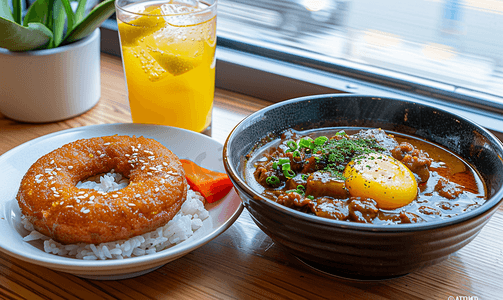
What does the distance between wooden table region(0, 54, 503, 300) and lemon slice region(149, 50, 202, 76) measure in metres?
0.66

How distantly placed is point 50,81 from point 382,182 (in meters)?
1.40

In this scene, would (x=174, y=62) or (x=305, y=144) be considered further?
(x=174, y=62)

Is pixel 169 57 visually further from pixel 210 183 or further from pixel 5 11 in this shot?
pixel 5 11

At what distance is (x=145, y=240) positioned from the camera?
123 cm

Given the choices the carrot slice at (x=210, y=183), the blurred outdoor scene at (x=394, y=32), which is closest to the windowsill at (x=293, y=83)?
the blurred outdoor scene at (x=394, y=32)

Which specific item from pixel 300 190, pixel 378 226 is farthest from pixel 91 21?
pixel 378 226

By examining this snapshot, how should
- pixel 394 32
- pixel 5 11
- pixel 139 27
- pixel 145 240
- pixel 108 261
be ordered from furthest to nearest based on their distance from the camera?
1. pixel 394 32
2. pixel 5 11
3. pixel 139 27
4. pixel 145 240
5. pixel 108 261

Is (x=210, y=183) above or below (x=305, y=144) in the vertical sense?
below

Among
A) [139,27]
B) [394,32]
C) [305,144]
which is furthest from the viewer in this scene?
[394,32]

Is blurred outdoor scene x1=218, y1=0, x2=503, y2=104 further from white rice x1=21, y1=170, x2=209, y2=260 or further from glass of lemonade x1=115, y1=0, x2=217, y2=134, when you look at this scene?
white rice x1=21, y1=170, x2=209, y2=260

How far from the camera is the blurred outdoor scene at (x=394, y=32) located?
1.93 m

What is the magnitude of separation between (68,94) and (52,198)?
841mm

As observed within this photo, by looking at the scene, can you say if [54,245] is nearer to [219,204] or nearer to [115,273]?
[115,273]

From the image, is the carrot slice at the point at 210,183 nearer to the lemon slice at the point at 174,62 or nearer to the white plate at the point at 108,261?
the white plate at the point at 108,261
